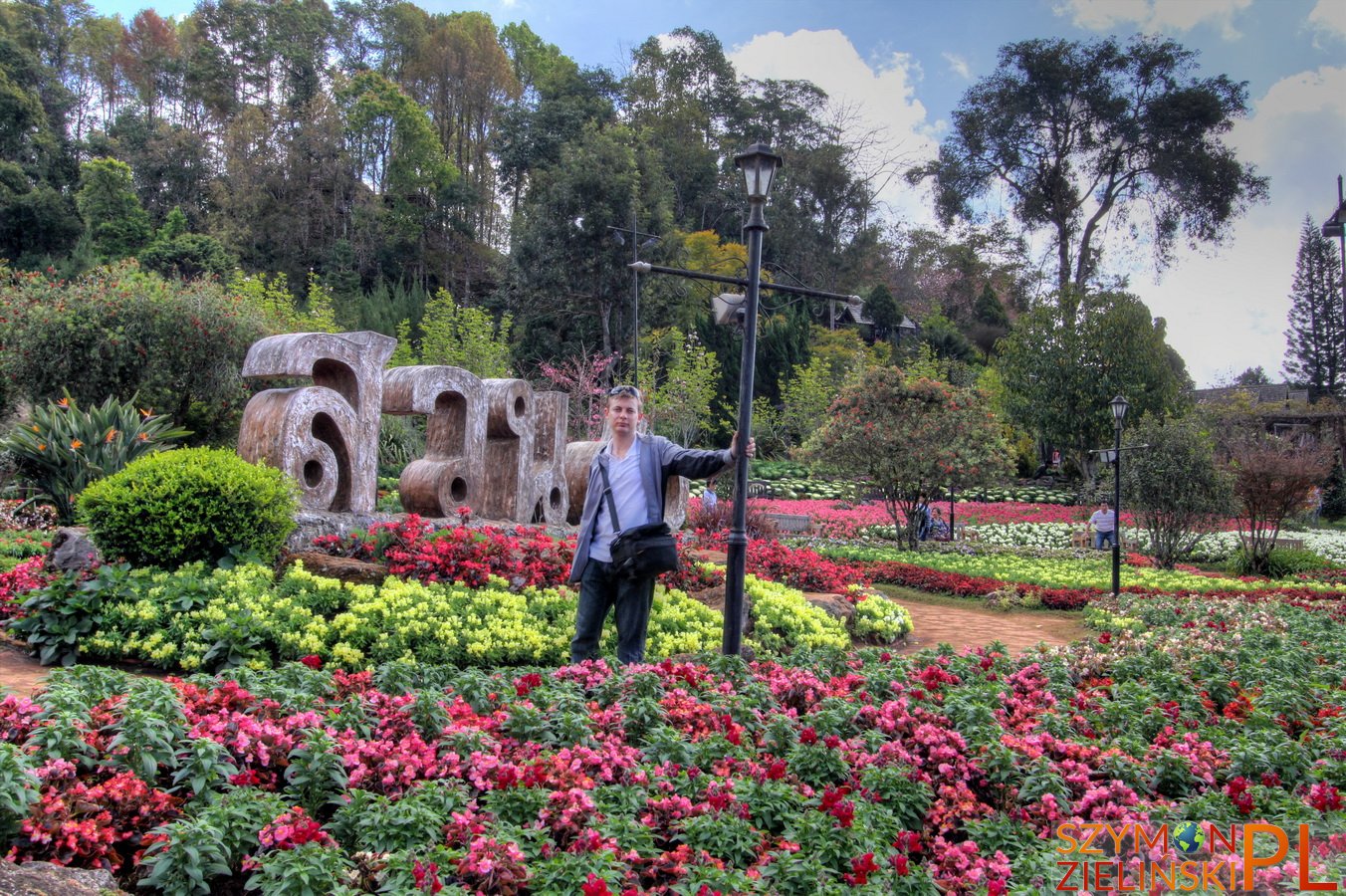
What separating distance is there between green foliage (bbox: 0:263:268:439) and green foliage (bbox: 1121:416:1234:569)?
550 inches

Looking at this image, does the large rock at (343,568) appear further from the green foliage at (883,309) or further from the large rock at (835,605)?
the green foliage at (883,309)

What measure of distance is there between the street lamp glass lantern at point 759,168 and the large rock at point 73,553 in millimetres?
4806

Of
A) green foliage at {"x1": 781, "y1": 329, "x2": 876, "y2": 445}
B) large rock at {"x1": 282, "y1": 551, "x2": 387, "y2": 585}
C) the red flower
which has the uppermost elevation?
green foliage at {"x1": 781, "y1": 329, "x2": 876, "y2": 445}

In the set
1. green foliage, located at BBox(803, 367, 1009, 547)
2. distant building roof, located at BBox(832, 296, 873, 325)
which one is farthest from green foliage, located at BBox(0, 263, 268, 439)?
distant building roof, located at BBox(832, 296, 873, 325)

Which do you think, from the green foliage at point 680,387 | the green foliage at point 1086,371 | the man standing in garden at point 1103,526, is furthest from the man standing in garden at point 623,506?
the green foliage at point 1086,371

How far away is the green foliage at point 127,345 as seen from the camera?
12438 millimetres

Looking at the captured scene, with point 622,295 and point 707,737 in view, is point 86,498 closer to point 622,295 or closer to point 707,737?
point 707,737

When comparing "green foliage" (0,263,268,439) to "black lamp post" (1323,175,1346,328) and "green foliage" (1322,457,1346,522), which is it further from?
"green foliage" (1322,457,1346,522)

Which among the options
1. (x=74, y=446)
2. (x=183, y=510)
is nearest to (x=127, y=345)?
(x=74, y=446)

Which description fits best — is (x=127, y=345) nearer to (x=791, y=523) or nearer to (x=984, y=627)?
(x=984, y=627)

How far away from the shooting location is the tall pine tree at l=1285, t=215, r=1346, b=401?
47219 millimetres

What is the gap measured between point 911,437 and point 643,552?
36.8ft

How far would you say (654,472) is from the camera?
4668 millimetres

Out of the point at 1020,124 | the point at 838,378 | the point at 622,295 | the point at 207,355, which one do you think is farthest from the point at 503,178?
the point at 207,355
